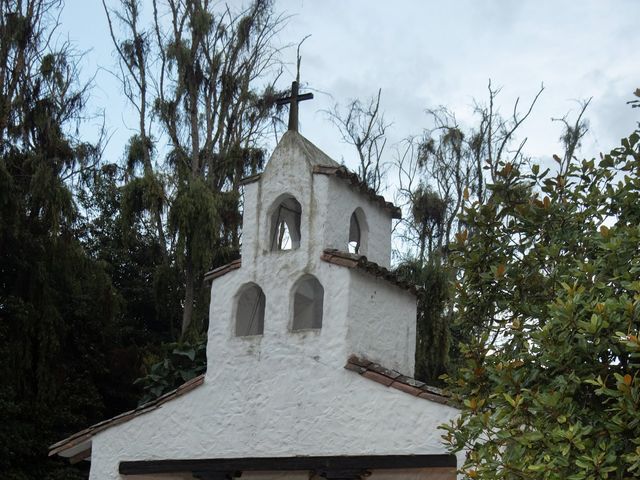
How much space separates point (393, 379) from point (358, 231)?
2.71 metres

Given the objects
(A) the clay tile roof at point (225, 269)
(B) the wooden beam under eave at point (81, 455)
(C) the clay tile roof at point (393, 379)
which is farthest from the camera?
(B) the wooden beam under eave at point (81, 455)

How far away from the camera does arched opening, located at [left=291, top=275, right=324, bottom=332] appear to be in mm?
12500

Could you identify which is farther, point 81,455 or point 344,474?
point 81,455

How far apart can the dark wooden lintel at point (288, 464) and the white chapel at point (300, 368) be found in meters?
0.01

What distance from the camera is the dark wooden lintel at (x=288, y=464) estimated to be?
979cm

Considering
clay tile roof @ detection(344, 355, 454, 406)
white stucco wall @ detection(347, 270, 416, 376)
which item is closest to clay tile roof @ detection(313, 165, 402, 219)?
white stucco wall @ detection(347, 270, 416, 376)

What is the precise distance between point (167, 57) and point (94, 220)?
5.09 metres

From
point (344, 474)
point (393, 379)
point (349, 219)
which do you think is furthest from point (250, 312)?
point (344, 474)

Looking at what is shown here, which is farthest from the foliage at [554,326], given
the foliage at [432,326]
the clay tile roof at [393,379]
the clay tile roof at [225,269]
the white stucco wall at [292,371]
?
the foliage at [432,326]

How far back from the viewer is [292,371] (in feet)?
36.2

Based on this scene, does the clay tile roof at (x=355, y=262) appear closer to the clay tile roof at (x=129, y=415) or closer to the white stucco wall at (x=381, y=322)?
the white stucco wall at (x=381, y=322)

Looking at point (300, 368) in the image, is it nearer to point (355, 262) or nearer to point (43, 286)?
point (355, 262)

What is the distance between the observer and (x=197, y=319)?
2102 cm

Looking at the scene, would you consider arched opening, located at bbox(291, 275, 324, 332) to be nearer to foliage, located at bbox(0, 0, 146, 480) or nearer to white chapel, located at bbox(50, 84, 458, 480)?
white chapel, located at bbox(50, 84, 458, 480)
